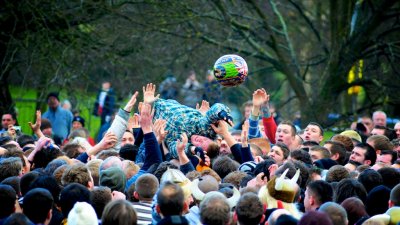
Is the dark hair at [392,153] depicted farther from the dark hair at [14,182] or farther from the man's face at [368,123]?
the dark hair at [14,182]

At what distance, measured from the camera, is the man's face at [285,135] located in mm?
12906

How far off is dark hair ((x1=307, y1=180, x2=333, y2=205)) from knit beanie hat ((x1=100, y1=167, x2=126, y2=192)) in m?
1.92

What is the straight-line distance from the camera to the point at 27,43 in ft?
53.7

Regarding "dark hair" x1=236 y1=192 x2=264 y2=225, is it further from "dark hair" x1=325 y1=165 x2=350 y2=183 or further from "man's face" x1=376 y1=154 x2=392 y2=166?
"man's face" x1=376 y1=154 x2=392 y2=166

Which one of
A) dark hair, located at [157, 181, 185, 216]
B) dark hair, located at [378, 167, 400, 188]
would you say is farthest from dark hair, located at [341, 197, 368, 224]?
dark hair, located at [157, 181, 185, 216]

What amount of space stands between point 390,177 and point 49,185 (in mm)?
3604

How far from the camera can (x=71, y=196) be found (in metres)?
8.15

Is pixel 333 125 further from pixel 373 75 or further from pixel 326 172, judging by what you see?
pixel 326 172

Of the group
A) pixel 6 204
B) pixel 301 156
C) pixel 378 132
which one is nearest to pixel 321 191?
pixel 301 156

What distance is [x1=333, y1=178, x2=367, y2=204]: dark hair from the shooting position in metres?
8.77

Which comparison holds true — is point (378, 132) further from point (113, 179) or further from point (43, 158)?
point (113, 179)

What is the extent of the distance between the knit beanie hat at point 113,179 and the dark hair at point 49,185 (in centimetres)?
55

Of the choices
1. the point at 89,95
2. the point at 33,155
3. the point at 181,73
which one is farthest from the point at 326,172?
the point at 181,73

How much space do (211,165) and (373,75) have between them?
7979mm
